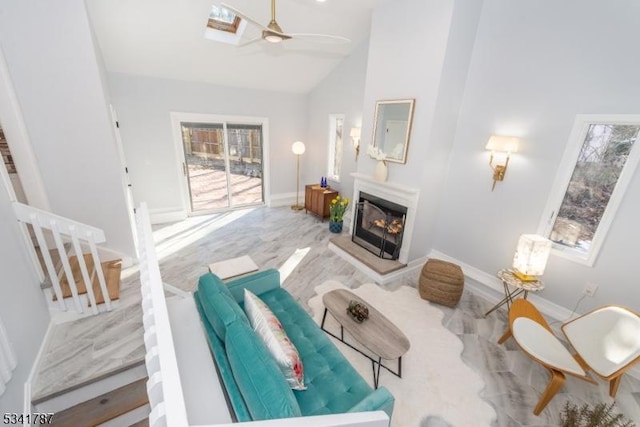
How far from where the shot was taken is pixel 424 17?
117 inches

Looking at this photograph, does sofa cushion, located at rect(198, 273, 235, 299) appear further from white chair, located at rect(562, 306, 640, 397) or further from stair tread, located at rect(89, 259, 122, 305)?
white chair, located at rect(562, 306, 640, 397)

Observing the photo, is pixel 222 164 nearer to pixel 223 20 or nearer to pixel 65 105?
pixel 223 20

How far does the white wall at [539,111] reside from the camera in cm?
231

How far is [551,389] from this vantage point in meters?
1.92

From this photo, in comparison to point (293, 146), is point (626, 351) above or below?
below

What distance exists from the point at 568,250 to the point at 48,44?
574 centimetres

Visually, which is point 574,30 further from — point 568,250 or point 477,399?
point 477,399

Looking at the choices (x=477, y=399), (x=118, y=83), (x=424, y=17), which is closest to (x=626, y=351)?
(x=477, y=399)

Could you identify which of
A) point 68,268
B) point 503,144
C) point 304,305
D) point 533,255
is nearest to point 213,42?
point 68,268

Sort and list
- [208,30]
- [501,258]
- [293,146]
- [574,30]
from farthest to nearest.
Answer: [293,146] < [208,30] < [501,258] < [574,30]

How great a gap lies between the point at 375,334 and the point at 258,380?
118 cm

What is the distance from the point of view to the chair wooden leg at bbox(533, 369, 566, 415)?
1.90m

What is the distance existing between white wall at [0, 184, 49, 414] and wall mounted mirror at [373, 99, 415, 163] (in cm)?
384

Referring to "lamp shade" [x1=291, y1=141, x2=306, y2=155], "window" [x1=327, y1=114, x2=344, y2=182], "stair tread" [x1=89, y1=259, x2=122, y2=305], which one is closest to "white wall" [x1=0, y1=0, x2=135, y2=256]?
"stair tread" [x1=89, y1=259, x2=122, y2=305]
